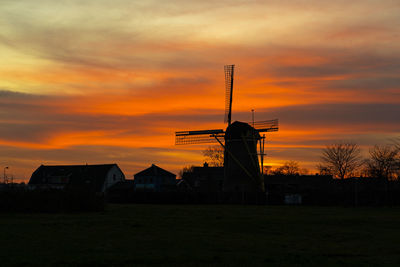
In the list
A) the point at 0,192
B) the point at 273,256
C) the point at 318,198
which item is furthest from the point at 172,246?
the point at 318,198

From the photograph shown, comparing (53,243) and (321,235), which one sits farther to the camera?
(321,235)

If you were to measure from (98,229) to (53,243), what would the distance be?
690 cm

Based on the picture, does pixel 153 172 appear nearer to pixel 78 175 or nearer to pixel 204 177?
pixel 204 177

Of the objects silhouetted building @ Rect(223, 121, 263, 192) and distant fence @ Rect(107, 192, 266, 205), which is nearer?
distant fence @ Rect(107, 192, 266, 205)

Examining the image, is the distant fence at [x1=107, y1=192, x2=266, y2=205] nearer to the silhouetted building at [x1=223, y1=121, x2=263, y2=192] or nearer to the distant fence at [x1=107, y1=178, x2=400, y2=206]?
the distant fence at [x1=107, y1=178, x2=400, y2=206]

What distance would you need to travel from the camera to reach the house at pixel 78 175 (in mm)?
116188

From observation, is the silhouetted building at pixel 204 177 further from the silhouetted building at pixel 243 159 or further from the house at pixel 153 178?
the silhouetted building at pixel 243 159

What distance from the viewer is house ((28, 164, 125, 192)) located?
11619cm

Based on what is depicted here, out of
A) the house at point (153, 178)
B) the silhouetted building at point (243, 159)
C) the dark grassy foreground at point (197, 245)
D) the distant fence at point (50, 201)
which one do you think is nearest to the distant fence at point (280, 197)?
the silhouetted building at point (243, 159)

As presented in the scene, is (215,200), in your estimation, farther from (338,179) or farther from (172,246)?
(172,246)

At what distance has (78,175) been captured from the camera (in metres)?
119

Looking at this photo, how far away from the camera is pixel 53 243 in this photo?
20734 mm

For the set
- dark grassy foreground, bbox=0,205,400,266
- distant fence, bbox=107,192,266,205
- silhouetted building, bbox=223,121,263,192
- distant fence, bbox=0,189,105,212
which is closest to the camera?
dark grassy foreground, bbox=0,205,400,266

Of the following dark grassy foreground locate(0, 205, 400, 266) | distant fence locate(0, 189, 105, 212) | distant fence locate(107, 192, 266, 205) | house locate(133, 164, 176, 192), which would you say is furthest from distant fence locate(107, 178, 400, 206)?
dark grassy foreground locate(0, 205, 400, 266)
